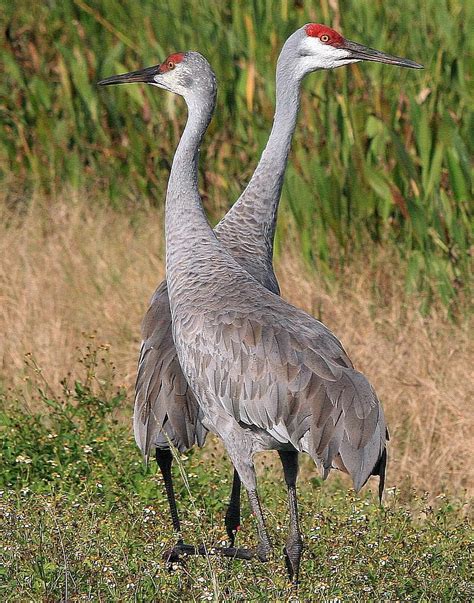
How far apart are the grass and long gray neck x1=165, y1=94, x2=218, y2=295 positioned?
761 mm

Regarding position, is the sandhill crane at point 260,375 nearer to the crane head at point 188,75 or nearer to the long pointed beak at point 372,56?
the crane head at point 188,75

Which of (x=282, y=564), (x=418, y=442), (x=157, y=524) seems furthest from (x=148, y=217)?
(x=282, y=564)

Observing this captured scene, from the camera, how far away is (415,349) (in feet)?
16.9

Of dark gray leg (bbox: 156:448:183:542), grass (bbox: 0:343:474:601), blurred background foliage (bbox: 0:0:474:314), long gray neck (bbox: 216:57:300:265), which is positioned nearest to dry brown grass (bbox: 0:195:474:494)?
blurred background foliage (bbox: 0:0:474:314)

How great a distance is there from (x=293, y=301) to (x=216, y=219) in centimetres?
132

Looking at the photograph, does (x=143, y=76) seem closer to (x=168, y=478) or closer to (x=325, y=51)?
(x=325, y=51)

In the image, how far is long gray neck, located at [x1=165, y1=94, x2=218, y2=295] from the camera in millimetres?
3727

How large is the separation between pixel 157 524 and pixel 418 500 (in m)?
0.84

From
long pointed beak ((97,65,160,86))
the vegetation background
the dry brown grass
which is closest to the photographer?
the vegetation background

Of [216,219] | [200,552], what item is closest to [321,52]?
[200,552]

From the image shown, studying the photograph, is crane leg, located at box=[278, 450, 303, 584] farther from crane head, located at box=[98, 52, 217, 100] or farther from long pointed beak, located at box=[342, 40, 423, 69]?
long pointed beak, located at box=[342, 40, 423, 69]

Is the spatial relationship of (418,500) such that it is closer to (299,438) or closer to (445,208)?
(299,438)

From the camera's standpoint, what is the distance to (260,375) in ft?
11.0

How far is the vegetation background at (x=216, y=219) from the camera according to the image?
3.51 metres
